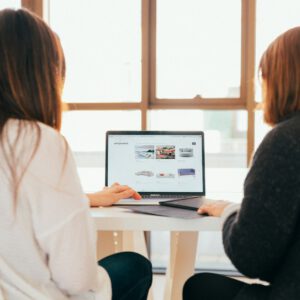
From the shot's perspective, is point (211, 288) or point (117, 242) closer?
point (211, 288)

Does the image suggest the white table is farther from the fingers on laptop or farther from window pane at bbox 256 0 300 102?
window pane at bbox 256 0 300 102

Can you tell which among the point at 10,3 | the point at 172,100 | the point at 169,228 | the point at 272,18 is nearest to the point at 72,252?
the point at 169,228

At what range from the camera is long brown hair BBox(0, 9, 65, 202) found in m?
1.05

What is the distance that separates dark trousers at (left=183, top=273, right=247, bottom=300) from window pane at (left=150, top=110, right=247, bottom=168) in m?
1.89

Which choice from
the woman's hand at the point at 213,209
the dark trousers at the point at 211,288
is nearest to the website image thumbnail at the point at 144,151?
the woman's hand at the point at 213,209

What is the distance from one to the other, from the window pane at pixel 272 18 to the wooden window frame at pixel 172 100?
0.21 ft

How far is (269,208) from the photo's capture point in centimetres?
99

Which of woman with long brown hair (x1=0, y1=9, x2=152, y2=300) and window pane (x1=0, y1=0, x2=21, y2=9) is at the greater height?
window pane (x1=0, y1=0, x2=21, y2=9)

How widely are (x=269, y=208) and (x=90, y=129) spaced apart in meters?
2.32

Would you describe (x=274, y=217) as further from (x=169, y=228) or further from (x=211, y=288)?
(x=169, y=228)

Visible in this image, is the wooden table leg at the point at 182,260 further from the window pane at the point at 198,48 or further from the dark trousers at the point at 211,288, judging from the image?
the window pane at the point at 198,48

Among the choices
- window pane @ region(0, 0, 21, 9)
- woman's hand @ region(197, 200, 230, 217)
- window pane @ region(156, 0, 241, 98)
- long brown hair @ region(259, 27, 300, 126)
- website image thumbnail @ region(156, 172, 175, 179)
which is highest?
window pane @ region(0, 0, 21, 9)

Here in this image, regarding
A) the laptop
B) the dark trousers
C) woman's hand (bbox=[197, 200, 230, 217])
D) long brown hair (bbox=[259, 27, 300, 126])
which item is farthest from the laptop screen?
long brown hair (bbox=[259, 27, 300, 126])

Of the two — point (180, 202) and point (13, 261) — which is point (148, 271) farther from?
point (13, 261)
